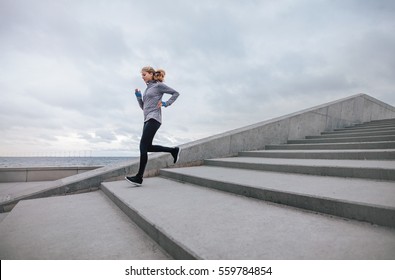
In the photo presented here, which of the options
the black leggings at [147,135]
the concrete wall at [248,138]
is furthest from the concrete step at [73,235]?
the concrete wall at [248,138]

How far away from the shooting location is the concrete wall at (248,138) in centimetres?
459

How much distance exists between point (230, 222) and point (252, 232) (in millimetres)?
280

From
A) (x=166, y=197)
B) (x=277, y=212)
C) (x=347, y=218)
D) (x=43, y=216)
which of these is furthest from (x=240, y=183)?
(x=43, y=216)

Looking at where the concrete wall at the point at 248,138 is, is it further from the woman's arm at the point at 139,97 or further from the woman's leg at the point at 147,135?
the woman's arm at the point at 139,97

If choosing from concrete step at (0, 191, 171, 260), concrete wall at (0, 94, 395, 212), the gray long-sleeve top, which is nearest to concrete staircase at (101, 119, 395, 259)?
concrete step at (0, 191, 171, 260)

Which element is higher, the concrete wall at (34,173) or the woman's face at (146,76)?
the woman's face at (146,76)

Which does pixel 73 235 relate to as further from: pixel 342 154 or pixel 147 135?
pixel 342 154

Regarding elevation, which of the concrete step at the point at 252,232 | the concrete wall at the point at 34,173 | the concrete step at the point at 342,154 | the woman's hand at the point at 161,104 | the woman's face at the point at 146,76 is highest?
the woman's face at the point at 146,76

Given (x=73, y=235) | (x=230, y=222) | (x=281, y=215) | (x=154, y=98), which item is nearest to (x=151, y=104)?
(x=154, y=98)

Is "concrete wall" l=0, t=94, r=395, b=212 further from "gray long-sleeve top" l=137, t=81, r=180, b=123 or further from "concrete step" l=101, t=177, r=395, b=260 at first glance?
"concrete step" l=101, t=177, r=395, b=260

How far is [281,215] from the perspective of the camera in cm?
211

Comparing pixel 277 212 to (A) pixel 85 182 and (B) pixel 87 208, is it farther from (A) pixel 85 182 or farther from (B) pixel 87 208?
(A) pixel 85 182
